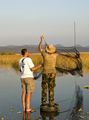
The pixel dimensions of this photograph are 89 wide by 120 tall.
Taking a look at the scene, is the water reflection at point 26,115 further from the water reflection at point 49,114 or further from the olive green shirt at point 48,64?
the olive green shirt at point 48,64

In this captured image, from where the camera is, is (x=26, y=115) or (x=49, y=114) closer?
(x=26, y=115)

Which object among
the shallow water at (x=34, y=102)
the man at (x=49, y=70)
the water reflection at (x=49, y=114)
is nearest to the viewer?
the water reflection at (x=49, y=114)

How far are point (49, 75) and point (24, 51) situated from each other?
3.17 feet

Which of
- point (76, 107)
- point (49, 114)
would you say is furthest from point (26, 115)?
point (76, 107)

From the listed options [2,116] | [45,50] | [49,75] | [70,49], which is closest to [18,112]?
[2,116]

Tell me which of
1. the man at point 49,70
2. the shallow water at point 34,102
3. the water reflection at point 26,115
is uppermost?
the man at point 49,70

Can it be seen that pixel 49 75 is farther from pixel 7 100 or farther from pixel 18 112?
pixel 7 100

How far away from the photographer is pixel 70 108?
29.7 feet

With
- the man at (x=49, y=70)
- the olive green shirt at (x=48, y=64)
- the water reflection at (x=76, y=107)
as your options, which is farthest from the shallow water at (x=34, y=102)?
the olive green shirt at (x=48, y=64)

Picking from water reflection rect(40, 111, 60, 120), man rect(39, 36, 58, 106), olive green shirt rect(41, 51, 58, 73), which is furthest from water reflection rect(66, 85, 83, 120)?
olive green shirt rect(41, 51, 58, 73)

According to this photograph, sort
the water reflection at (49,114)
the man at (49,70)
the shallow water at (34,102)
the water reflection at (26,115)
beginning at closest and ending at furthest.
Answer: the water reflection at (26,115) → the water reflection at (49,114) → the shallow water at (34,102) → the man at (49,70)

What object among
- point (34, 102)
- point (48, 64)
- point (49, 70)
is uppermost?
point (48, 64)

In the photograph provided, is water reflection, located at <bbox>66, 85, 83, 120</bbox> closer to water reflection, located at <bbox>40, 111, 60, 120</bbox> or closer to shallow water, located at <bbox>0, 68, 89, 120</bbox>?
shallow water, located at <bbox>0, 68, 89, 120</bbox>

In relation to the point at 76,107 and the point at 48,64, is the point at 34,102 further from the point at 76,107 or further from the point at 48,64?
the point at 48,64
